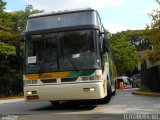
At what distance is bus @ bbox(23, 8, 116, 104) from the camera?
1477 cm

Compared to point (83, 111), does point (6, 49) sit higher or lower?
higher

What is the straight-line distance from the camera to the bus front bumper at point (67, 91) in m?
14.7

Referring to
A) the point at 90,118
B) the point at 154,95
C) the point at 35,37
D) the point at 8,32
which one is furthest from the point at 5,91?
the point at 90,118

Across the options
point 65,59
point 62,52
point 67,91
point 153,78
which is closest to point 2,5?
point 153,78

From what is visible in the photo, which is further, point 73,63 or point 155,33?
point 155,33

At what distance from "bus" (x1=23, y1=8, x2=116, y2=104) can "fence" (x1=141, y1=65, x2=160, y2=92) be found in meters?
10.7

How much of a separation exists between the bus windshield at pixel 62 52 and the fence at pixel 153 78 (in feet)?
36.7

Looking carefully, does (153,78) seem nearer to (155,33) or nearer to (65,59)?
(155,33)

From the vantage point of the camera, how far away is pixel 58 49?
595 inches

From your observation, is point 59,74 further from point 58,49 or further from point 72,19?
point 72,19

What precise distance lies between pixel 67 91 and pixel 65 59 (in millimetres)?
1119

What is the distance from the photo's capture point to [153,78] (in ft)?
88.2

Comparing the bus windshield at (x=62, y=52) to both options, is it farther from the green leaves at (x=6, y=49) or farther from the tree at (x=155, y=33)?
the green leaves at (x=6, y=49)

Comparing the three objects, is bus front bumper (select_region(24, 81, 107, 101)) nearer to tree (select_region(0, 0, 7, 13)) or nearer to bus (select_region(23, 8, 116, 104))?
bus (select_region(23, 8, 116, 104))
